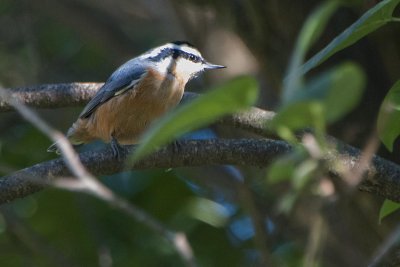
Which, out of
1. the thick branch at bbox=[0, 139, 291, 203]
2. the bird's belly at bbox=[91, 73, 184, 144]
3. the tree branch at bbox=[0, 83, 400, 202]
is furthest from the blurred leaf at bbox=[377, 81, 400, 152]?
the bird's belly at bbox=[91, 73, 184, 144]

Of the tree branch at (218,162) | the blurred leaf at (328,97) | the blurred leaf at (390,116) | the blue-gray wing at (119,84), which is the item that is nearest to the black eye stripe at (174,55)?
the blue-gray wing at (119,84)

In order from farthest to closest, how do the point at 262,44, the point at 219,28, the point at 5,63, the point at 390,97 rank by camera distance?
the point at 5,63 → the point at 219,28 → the point at 262,44 → the point at 390,97

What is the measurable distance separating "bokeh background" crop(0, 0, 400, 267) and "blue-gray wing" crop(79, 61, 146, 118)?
0.53 m

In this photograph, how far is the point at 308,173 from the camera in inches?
45.3

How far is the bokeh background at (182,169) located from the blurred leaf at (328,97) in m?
2.22

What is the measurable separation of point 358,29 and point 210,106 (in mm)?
610

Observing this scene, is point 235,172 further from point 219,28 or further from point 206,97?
point 206,97

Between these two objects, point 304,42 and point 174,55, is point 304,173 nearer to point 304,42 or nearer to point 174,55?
point 304,42

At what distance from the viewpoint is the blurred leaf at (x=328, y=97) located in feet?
3.38

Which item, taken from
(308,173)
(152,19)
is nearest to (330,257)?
(152,19)

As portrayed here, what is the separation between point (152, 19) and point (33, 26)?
1.04 metres

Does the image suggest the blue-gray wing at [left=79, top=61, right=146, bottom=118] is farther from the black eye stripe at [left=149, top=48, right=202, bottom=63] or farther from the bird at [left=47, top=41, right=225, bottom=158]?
the black eye stripe at [left=149, top=48, right=202, bottom=63]

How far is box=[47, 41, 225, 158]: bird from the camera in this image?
4.29m

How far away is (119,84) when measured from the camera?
14.3 feet
